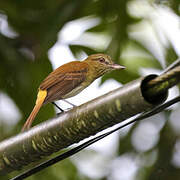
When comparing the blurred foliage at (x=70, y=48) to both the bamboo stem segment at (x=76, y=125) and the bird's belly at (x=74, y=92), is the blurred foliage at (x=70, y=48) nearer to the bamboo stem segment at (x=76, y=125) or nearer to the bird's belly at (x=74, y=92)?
the bird's belly at (x=74, y=92)

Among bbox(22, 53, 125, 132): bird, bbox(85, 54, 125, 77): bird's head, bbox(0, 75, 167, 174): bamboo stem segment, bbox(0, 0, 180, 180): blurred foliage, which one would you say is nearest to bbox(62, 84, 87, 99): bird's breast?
bbox(22, 53, 125, 132): bird

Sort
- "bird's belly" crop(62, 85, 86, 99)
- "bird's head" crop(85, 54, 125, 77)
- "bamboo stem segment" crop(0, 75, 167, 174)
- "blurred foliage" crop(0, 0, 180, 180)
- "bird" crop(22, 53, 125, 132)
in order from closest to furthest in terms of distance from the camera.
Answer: "bamboo stem segment" crop(0, 75, 167, 174)
"bird" crop(22, 53, 125, 132)
"bird's belly" crop(62, 85, 86, 99)
"bird's head" crop(85, 54, 125, 77)
"blurred foliage" crop(0, 0, 180, 180)

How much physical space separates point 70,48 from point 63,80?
1555mm

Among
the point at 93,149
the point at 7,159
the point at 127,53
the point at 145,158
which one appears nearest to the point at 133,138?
the point at 145,158

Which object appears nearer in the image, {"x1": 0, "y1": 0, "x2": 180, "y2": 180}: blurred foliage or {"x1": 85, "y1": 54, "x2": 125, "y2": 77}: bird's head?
{"x1": 85, "y1": 54, "x2": 125, "y2": 77}: bird's head

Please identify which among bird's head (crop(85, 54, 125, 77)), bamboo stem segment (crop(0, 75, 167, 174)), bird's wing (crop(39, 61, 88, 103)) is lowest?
bird's head (crop(85, 54, 125, 77))

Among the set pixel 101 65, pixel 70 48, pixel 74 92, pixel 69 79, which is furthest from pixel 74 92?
pixel 70 48

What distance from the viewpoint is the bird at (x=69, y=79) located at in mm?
3106

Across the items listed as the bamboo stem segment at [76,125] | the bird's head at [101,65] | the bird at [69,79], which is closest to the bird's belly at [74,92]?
the bird at [69,79]

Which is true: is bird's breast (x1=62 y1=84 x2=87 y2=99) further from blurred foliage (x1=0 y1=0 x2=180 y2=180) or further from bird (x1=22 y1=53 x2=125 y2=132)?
blurred foliage (x1=0 y1=0 x2=180 y2=180)

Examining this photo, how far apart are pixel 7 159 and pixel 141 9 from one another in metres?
3.78

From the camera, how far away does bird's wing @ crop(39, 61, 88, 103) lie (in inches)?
126

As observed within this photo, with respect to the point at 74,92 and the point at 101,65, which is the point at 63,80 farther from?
the point at 101,65

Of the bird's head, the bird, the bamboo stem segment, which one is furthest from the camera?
the bird's head
